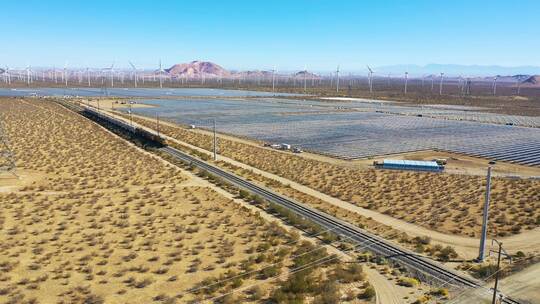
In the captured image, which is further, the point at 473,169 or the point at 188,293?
the point at 473,169

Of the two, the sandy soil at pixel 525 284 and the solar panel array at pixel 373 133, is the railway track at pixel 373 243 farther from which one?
the solar panel array at pixel 373 133

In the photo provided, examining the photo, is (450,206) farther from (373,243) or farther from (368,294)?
(368,294)

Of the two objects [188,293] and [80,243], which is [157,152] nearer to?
[80,243]

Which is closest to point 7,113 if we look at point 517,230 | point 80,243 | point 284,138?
point 284,138

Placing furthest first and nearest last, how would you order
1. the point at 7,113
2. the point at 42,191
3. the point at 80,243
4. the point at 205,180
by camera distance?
the point at 7,113 → the point at 205,180 → the point at 42,191 → the point at 80,243

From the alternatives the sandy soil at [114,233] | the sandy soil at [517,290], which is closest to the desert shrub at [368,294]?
the sandy soil at [517,290]

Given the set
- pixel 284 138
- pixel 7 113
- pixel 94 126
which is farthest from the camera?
pixel 7 113
